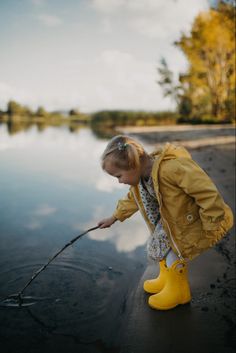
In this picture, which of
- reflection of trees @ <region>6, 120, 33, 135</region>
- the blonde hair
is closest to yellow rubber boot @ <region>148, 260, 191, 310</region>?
the blonde hair

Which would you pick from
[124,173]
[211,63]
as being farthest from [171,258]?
[211,63]

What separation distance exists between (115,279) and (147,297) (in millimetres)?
389

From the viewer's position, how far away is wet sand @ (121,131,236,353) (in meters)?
2.10

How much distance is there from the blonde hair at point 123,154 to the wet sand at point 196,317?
966mm

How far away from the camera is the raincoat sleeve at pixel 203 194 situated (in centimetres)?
216

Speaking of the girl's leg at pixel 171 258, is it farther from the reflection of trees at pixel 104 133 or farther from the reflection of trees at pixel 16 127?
the reflection of trees at pixel 16 127

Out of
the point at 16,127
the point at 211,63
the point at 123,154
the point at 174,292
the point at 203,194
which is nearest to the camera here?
the point at 203,194

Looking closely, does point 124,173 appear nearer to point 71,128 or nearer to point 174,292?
point 174,292

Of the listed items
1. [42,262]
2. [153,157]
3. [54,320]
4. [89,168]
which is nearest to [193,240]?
[153,157]

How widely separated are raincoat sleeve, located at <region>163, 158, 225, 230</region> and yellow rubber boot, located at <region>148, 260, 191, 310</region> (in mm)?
483

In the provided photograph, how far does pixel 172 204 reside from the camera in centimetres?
233

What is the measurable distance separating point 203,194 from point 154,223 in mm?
543

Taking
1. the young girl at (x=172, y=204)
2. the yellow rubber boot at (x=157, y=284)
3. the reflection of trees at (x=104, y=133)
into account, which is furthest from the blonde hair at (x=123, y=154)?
the reflection of trees at (x=104, y=133)

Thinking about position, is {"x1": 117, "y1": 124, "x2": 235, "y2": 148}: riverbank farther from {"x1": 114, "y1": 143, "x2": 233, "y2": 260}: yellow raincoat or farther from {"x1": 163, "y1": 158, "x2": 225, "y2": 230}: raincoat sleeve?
{"x1": 163, "y1": 158, "x2": 225, "y2": 230}: raincoat sleeve
